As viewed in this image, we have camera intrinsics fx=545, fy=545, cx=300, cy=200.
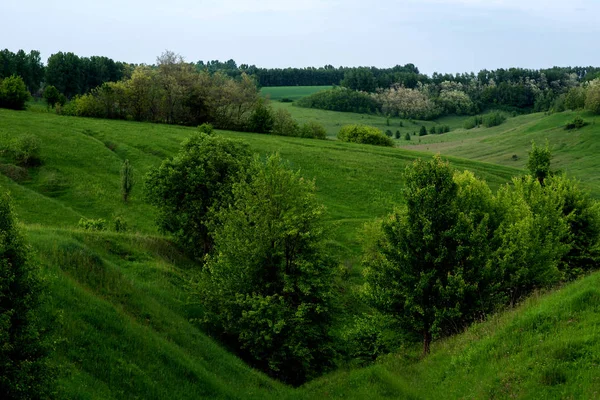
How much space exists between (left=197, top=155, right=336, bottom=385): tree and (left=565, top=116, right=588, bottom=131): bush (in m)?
145

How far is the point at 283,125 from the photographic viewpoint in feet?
362

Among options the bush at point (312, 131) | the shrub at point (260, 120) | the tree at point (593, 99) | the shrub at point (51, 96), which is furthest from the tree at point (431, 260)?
the tree at point (593, 99)

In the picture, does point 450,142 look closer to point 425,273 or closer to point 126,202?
point 126,202

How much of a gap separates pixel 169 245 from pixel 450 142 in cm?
15711

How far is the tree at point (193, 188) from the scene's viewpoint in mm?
39688

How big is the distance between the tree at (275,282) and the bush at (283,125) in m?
78.5

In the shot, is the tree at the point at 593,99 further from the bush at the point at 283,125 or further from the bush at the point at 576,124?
the bush at the point at 283,125

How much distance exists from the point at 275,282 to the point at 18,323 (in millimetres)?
17821

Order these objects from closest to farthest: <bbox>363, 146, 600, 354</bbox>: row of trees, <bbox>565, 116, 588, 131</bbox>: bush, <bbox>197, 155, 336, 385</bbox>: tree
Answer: <bbox>363, 146, 600, 354</bbox>: row of trees
<bbox>197, 155, 336, 385</bbox>: tree
<bbox>565, 116, 588, 131</bbox>: bush

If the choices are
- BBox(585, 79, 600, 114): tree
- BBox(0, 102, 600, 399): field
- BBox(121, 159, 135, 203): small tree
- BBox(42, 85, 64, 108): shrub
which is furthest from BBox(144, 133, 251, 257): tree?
BBox(585, 79, 600, 114): tree

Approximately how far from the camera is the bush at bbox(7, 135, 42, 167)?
204ft

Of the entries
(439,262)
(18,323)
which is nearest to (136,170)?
(439,262)

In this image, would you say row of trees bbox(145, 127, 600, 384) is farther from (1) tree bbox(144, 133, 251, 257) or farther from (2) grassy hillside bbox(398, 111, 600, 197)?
(2) grassy hillside bbox(398, 111, 600, 197)

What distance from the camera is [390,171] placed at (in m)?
83.3
